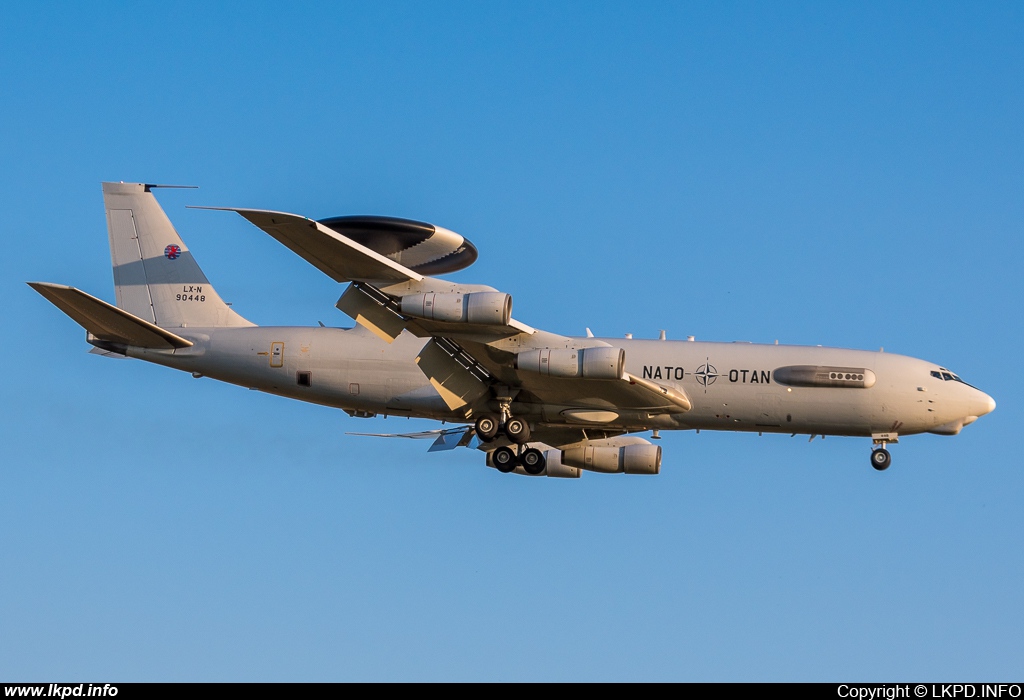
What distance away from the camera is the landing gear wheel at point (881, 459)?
134 feet

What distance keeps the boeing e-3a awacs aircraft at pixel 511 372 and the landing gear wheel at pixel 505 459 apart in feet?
0.16

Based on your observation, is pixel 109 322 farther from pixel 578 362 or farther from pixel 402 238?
pixel 578 362

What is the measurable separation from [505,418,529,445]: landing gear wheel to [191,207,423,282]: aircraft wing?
7.41m

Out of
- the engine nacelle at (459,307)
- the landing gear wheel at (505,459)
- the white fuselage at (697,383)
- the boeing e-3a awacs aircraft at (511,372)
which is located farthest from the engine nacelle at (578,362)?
the landing gear wheel at (505,459)

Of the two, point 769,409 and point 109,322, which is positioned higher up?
point 109,322

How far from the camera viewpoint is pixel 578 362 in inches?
1464

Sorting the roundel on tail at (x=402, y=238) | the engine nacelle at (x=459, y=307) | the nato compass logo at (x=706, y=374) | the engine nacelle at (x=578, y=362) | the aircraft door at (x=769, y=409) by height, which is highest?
the roundel on tail at (x=402, y=238)

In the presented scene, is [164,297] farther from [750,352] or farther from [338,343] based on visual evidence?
[750,352]

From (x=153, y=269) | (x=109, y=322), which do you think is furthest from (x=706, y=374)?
(x=153, y=269)

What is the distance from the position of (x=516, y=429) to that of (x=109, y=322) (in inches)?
565

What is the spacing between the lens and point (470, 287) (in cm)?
3575

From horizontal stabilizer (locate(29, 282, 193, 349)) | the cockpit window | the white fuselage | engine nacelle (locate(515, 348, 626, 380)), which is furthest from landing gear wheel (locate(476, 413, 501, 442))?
the cockpit window

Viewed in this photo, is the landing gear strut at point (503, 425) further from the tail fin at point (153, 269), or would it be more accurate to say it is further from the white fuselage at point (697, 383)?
the tail fin at point (153, 269)

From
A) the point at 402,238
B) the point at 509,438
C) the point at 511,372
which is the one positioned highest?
the point at 402,238
